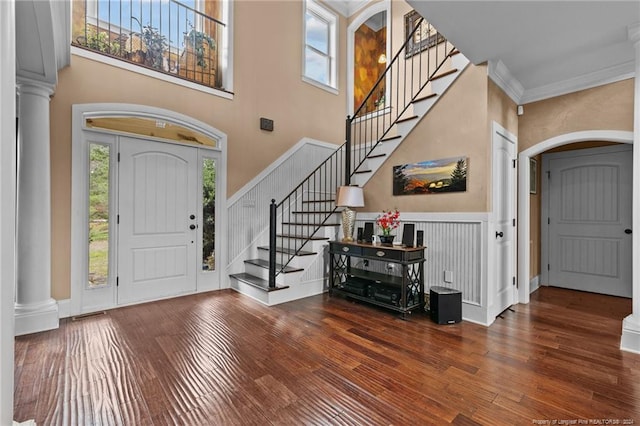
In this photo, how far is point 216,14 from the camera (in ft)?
16.2

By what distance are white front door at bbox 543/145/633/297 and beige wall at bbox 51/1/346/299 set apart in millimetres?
3890

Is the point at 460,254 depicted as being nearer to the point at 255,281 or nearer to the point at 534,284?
the point at 534,284

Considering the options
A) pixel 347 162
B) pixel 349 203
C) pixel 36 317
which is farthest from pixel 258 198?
pixel 36 317

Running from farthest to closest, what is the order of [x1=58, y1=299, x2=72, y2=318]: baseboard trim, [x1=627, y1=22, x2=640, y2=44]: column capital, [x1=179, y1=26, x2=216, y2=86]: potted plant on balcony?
[x1=179, y1=26, x2=216, y2=86]: potted plant on balcony
[x1=58, y1=299, x2=72, y2=318]: baseboard trim
[x1=627, y1=22, x2=640, y2=44]: column capital

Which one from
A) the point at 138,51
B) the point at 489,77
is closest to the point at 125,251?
the point at 138,51

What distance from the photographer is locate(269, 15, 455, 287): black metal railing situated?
190 inches

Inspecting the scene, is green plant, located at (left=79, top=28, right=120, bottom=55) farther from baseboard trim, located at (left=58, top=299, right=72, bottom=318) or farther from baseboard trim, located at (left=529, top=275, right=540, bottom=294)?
baseboard trim, located at (left=529, top=275, right=540, bottom=294)

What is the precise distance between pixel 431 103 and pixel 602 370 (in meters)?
2.97

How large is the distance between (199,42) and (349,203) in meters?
3.34

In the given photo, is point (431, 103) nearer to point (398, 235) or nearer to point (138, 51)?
point (398, 235)

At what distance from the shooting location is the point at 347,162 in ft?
15.9

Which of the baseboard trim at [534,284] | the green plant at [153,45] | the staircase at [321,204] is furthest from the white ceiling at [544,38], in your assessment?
the green plant at [153,45]

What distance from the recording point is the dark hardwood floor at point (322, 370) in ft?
6.22

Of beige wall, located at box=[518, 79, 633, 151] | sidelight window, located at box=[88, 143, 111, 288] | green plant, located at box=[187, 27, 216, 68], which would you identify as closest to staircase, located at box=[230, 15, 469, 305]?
beige wall, located at box=[518, 79, 633, 151]
